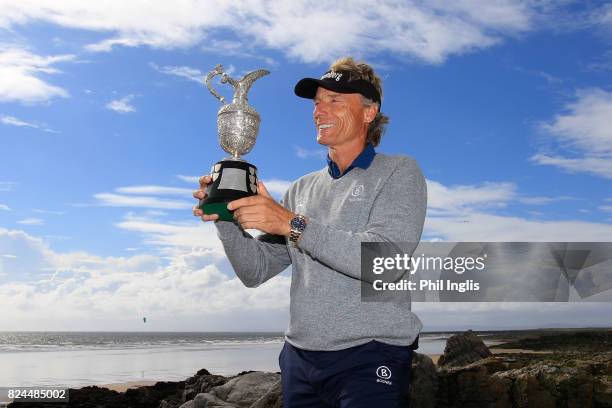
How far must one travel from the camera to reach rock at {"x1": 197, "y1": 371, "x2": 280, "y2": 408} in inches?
308

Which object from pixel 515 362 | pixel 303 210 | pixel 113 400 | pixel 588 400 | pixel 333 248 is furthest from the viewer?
pixel 113 400

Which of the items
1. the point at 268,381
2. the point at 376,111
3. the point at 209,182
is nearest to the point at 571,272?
the point at 268,381

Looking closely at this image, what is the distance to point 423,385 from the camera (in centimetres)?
590

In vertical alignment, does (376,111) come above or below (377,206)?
above

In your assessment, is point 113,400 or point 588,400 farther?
point 113,400

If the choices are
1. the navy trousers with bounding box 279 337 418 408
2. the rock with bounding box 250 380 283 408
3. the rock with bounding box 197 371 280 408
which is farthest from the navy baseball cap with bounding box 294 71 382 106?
the rock with bounding box 197 371 280 408

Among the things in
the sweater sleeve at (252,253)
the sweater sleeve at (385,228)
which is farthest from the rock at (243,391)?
the sweater sleeve at (385,228)

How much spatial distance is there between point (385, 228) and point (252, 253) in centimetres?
85

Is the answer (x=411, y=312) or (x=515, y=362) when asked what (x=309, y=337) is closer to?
(x=411, y=312)

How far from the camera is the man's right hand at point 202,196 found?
3.04 meters

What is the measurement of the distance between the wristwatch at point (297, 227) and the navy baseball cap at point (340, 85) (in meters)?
0.76

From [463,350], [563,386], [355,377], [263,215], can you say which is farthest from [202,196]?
[463,350]

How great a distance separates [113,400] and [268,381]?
5664 mm

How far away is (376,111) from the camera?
312cm
